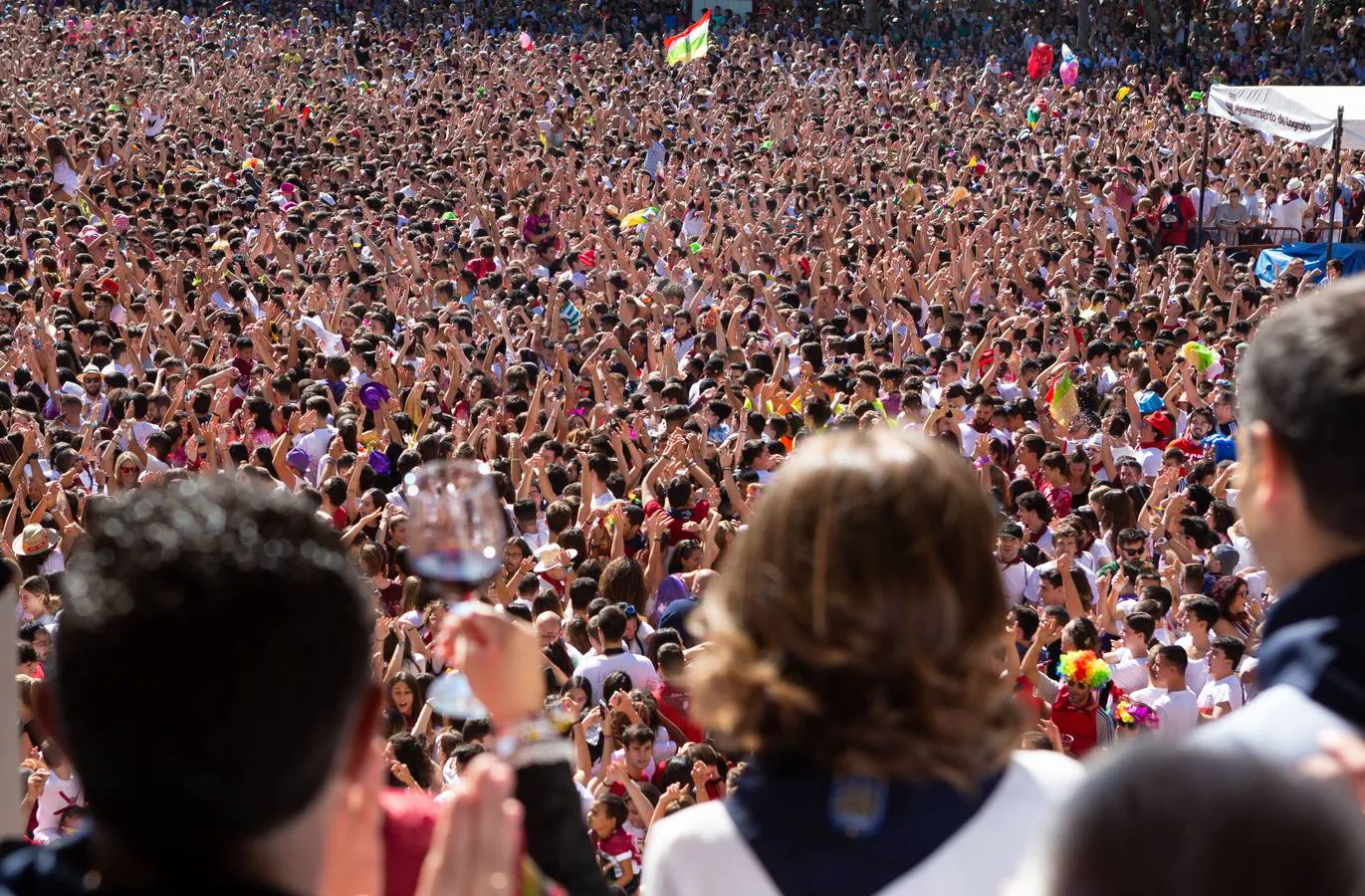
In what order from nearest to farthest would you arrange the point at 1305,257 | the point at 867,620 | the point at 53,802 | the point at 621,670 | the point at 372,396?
1. the point at 867,620
2. the point at 53,802
3. the point at 621,670
4. the point at 372,396
5. the point at 1305,257

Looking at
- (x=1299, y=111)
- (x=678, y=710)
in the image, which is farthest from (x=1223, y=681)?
(x=1299, y=111)

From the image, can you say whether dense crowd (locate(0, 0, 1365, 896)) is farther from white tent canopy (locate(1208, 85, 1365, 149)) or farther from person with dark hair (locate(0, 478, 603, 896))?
white tent canopy (locate(1208, 85, 1365, 149))

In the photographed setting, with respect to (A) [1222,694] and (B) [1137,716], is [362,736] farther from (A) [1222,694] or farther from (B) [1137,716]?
(A) [1222,694]

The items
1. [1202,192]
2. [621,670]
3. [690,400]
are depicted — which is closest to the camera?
[621,670]

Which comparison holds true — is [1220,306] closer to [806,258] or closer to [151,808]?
[806,258]

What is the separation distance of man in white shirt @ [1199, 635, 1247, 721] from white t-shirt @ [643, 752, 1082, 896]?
4274mm

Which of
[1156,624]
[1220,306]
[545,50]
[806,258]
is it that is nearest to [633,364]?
[806,258]

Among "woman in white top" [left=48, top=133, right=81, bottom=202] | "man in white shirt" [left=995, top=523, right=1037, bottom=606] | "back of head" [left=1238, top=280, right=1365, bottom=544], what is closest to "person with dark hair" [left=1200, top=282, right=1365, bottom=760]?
"back of head" [left=1238, top=280, right=1365, bottom=544]

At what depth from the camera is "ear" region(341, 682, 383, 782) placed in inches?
55.7

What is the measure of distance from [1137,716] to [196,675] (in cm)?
488

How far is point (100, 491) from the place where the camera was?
8.50 metres

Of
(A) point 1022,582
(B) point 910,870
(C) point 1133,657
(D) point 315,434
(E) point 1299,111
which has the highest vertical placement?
(B) point 910,870

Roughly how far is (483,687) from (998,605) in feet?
1.70

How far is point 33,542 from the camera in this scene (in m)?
7.46
